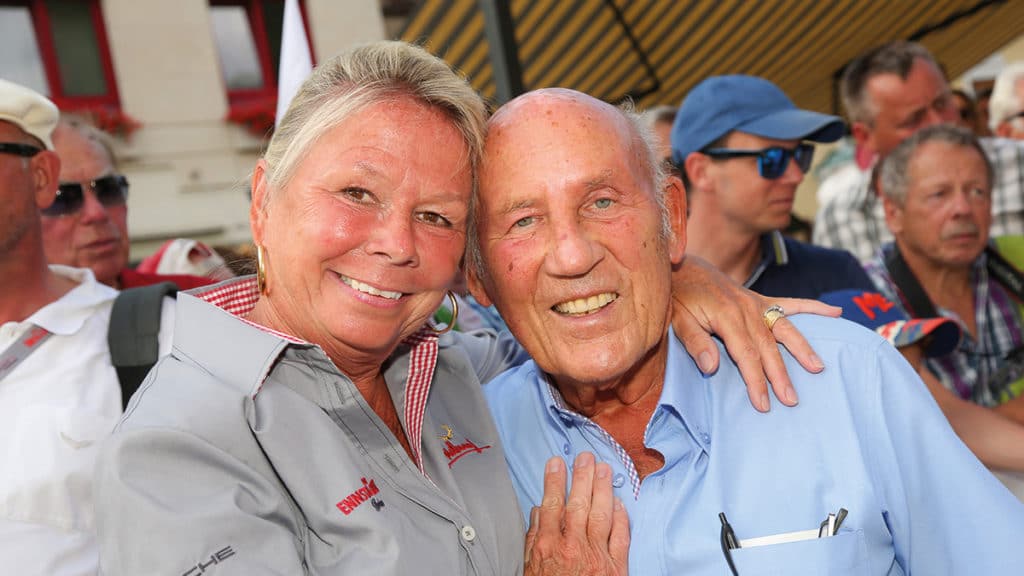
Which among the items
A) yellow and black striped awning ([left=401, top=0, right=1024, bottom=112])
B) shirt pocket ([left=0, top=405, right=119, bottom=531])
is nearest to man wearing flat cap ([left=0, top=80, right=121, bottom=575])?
shirt pocket ([left=0, top=405, right=119, bottom=531])

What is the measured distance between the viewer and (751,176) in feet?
11.8

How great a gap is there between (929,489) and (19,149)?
8.50 ft

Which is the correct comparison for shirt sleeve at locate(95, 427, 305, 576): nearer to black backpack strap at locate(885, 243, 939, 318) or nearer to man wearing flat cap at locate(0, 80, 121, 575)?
man wearing flat cap at locate(0, 80, 121, 575)

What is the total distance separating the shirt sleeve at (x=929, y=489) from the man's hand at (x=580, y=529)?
0.55m

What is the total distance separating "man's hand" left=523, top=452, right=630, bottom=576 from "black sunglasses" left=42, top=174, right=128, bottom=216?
262 cm

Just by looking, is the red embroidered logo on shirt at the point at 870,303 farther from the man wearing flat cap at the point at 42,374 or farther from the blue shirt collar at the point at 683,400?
the man wearing flat cap at the point at 42,374

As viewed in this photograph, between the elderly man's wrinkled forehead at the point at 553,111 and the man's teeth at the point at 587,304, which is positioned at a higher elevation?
the elderly man's wrinkled forehead at the point at 553,111

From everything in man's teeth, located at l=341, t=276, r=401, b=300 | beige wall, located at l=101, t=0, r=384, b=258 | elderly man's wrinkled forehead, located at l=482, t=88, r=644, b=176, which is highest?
elderly man's wrinkled forehead, located at l=482, t=88, r=644, b=176

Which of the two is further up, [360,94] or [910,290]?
[360,94]

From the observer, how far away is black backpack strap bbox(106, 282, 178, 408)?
237 cm

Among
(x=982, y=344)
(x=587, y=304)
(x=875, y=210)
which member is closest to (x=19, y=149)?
(x=587, y=304)

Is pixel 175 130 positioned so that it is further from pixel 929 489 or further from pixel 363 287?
pixel 929 489

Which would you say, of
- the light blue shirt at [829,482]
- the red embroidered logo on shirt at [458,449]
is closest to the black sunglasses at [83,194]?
the red embroidered logo on shirt at [458,449]

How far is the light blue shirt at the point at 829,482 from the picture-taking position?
1.69 metres
